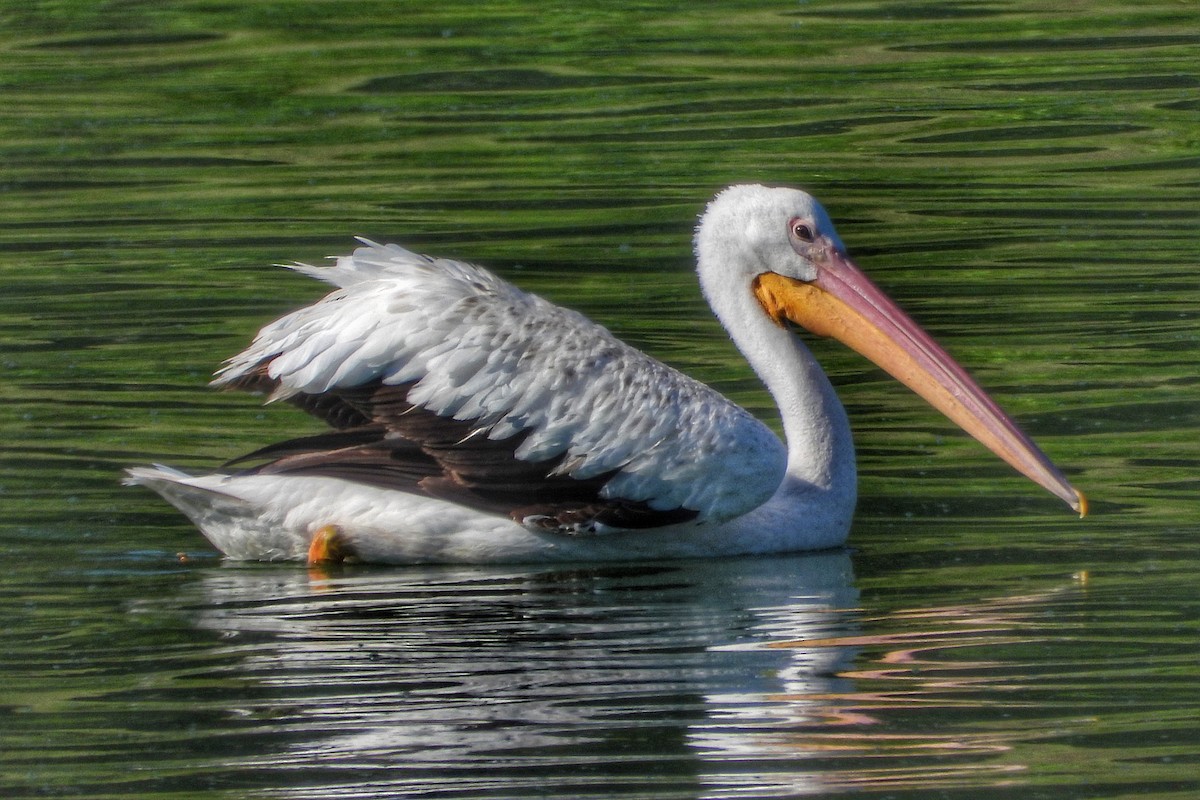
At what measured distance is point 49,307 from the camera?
29.7ft

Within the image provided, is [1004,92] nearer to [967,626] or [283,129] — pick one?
[283,129]

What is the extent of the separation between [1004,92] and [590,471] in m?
6.93

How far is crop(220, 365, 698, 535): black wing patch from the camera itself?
6062mm

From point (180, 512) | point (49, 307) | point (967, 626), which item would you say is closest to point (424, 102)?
point (49, 307)

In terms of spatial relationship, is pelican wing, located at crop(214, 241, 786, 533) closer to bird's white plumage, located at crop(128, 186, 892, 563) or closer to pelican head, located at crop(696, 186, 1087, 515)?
bird's white plumage, located at crop(128, 186, 892, 563)

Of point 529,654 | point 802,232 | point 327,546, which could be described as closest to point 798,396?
point 802,232

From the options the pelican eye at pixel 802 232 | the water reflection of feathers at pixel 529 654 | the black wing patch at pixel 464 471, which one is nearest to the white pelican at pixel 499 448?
the black wing patch at pixel 464 471

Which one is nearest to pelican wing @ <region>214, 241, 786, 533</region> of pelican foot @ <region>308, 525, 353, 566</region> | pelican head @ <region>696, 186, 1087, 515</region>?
pelican foot @ <region>308, 525, 353, 566</region>

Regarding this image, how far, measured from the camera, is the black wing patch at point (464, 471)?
6062mm

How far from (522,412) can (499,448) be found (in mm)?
125

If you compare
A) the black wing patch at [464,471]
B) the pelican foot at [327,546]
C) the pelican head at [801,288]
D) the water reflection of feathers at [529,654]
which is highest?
the pelican head at [801,288]

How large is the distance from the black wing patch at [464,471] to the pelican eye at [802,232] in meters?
0.94

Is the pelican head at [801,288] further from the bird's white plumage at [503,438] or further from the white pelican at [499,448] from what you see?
the bird's white plumage at [503,438]

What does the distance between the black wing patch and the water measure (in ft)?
0.55
